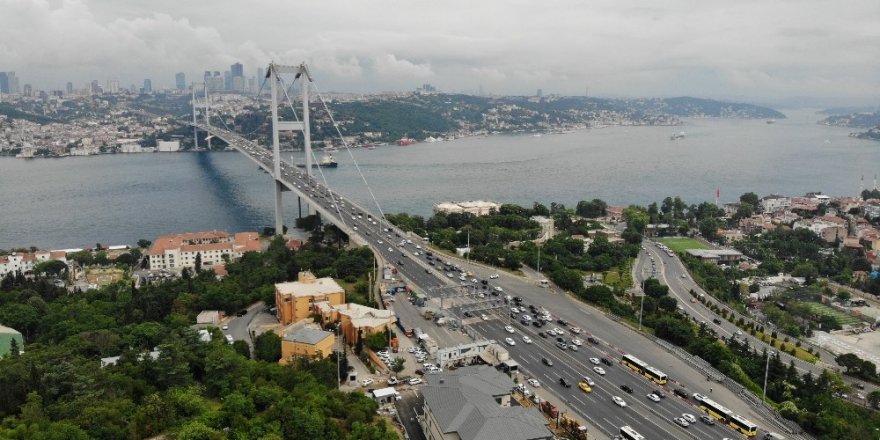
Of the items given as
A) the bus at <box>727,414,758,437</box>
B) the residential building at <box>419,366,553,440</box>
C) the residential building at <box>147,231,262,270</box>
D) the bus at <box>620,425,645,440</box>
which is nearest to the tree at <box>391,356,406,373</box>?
the residential building at <box>419,366,553,440</box>

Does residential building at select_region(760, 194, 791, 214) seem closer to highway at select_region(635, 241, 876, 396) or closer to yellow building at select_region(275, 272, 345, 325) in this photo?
highway at select_region(635, 241, 876, 396)

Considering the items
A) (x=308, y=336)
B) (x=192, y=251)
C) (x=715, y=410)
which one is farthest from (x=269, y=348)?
(x=192, y=251)

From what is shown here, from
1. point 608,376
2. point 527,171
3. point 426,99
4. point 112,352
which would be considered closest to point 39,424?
point 112,352

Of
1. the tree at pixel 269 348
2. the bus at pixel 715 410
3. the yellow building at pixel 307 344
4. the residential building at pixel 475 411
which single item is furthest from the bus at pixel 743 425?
the tree at pixel 269 348

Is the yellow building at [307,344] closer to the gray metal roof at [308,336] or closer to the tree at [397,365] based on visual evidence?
the gray metal roof at [308,336]

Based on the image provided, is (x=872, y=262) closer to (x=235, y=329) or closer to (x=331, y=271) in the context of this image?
(x=331, y=271)

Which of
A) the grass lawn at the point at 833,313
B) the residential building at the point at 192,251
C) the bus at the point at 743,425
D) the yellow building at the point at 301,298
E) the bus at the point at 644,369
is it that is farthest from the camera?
the residential building at the point at 192,251
